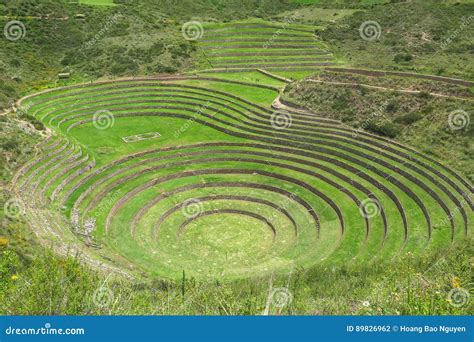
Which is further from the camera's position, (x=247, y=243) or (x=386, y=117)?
(x=386, y=117)

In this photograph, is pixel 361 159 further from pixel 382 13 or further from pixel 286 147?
pixel 382 13

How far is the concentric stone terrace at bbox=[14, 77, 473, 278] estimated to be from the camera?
32281 millimetres

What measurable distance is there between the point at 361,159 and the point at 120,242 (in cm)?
2167

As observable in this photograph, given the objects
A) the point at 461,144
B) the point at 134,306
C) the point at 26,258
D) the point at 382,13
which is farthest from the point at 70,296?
the point at 382,13

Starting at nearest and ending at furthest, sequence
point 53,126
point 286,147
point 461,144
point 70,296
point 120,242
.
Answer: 1. point 70,296
2. point 120,242
3. point 461,144
4. point 286,147
5. point 53,126

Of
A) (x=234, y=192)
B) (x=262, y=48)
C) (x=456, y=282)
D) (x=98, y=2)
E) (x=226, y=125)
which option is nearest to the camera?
(x=456, y=282)

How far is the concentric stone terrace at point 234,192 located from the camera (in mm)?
32281

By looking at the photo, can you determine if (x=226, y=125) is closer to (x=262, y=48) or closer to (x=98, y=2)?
(x=262, y=48)

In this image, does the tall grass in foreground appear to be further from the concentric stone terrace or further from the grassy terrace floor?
the grassy terrace floor

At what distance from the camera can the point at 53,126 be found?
49.7 metres

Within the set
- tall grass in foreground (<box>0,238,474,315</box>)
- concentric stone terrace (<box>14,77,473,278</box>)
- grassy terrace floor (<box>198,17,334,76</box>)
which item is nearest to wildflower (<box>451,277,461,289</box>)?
tall grass in foreground (<box>0,238,474,315</box>)

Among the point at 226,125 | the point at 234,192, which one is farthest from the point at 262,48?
the point at 234,192

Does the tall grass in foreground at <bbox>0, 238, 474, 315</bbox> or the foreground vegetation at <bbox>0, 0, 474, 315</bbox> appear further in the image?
the foreground vegetation at <bbox>0, 0, 474, 315</bbox>

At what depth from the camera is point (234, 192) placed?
41375mm
